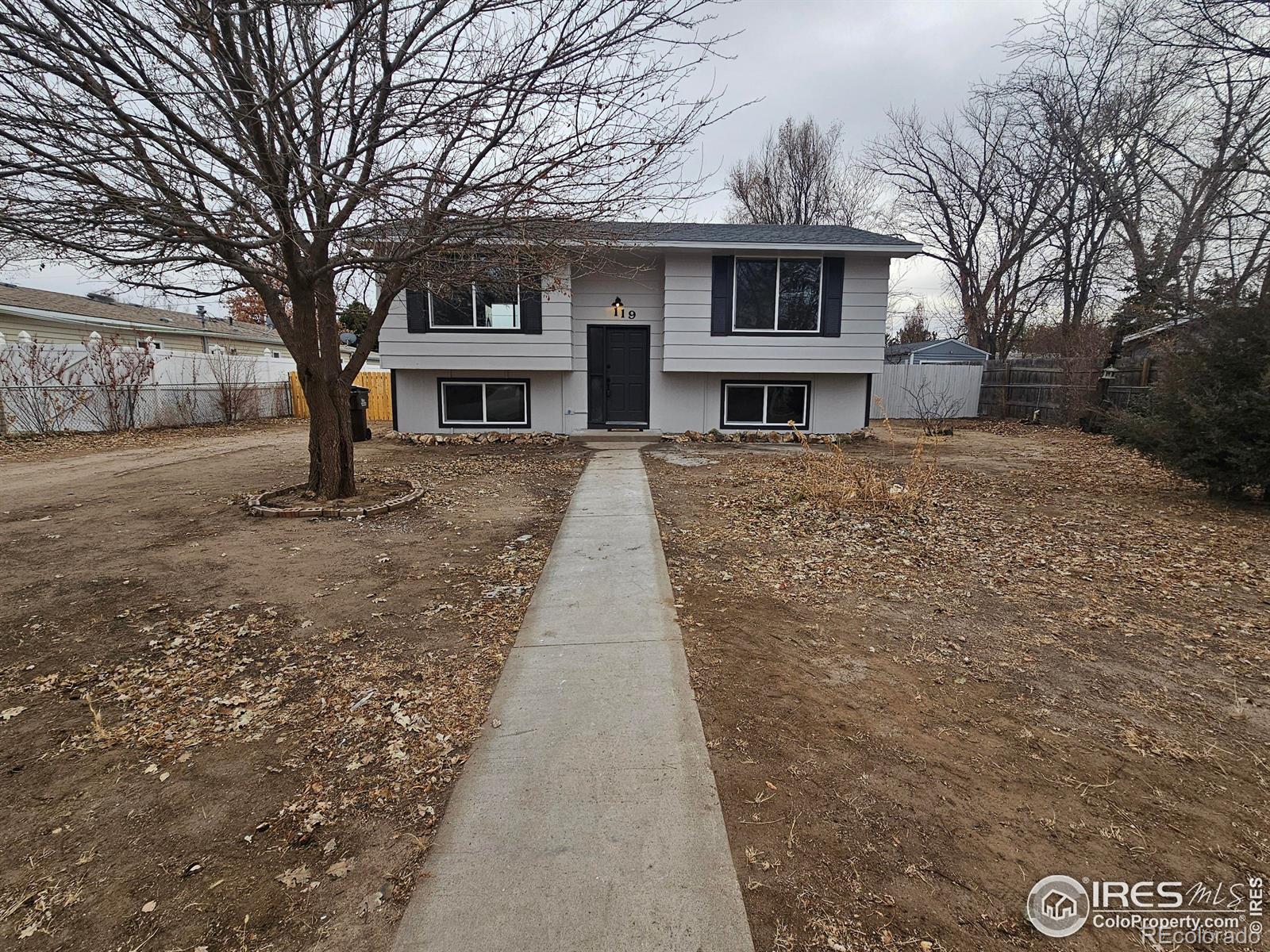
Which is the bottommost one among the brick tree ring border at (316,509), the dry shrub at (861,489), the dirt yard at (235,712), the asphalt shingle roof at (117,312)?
the dirt yard at (235,712)

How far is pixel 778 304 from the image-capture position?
40.4 ft

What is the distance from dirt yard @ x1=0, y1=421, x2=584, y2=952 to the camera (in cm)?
174

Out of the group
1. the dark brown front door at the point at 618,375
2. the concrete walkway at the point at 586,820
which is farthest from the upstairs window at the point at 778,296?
the concrete walkway at the point at 586,820

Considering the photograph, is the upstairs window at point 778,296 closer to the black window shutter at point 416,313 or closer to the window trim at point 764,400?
the window trim at point 764,400

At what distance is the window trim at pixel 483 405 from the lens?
12.6 m

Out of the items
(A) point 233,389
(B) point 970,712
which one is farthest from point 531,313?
(B) point 970,712

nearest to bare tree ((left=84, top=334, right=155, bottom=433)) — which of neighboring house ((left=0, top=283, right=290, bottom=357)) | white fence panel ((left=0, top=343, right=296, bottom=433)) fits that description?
white fence panel ((left=0, top=343, right=296, bottom=433))

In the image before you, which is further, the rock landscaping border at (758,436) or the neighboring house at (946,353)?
the neighboring house at (946,353)

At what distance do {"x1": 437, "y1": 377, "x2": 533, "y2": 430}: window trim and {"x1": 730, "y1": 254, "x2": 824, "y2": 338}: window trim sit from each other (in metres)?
4.50

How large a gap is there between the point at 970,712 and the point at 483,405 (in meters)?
11.4

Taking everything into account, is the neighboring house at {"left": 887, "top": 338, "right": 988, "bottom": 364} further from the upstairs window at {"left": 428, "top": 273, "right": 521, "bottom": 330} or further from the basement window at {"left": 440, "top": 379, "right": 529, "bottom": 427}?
the upstairs window at {"left": 428, "top": 273, "right": 521, "bottom": 330}

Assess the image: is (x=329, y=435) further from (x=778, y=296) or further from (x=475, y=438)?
(x=778, y=296)

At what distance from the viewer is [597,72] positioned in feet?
16.9

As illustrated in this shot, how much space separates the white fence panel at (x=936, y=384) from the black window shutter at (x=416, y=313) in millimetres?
13627
